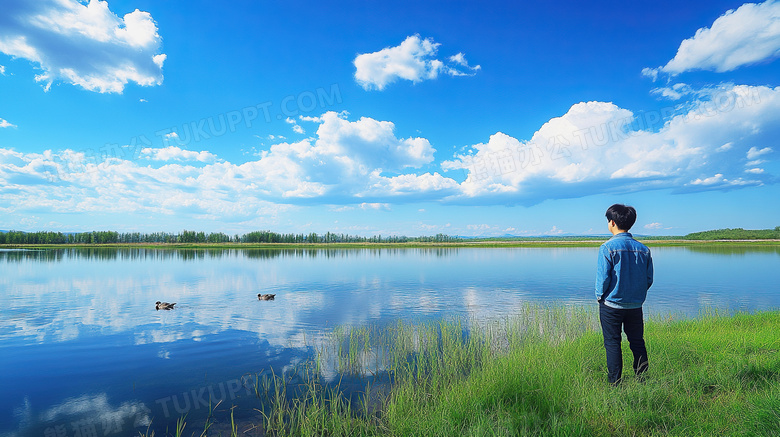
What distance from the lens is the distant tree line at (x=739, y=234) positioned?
9295 cm

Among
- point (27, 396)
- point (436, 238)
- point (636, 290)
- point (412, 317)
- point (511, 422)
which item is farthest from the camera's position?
point (436, 238)

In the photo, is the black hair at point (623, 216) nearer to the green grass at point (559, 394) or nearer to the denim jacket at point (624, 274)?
the denim jacket at point (624, 274)

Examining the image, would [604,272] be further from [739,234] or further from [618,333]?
[739,234]

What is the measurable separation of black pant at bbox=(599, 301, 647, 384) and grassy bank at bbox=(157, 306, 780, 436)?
234 mm

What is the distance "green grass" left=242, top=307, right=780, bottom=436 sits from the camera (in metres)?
3.52

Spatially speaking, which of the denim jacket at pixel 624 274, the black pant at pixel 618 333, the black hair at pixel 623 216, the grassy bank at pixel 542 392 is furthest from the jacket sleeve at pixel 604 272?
the grassy bank at pixel 542 392

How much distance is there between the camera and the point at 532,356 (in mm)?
6016

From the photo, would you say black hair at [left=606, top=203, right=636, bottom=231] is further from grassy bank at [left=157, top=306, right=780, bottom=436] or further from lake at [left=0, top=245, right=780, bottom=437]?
lake at [left=0, top=245, right=780, bottom=437]

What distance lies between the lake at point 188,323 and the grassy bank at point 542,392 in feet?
2.36

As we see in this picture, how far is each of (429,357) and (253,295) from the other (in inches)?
470

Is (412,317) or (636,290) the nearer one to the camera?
(636,290)

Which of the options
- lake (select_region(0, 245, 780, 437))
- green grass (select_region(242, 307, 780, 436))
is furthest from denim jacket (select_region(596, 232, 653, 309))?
lake (select_region(0, 245, 780, 437))

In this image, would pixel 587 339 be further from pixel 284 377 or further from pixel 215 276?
pixel 215 276

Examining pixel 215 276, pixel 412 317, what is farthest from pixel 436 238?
pixel 412 317
